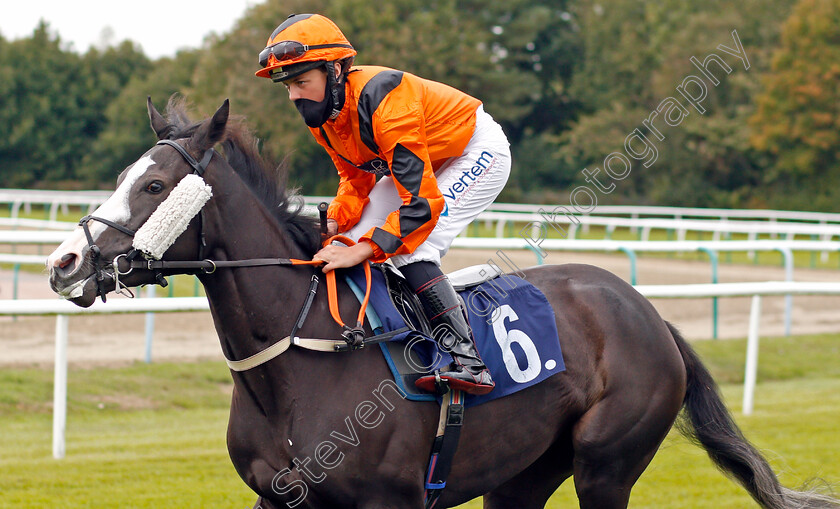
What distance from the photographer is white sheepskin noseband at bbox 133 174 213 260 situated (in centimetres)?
238

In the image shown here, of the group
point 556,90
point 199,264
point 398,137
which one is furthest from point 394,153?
point 556,90

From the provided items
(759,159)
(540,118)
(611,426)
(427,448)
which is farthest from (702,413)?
(540,118)

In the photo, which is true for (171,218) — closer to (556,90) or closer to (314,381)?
(314,381)

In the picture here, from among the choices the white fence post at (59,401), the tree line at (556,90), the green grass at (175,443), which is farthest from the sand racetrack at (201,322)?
the tree line at (556,90)

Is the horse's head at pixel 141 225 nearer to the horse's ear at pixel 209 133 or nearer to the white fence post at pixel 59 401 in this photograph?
the horse's ear at pixel 209 133

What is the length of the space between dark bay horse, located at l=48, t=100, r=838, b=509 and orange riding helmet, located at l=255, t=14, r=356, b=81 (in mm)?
231

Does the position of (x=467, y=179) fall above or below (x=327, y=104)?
below

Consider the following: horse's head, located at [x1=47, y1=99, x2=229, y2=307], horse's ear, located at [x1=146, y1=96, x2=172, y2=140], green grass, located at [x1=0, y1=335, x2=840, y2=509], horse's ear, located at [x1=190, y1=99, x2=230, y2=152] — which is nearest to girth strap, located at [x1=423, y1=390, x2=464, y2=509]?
horse's head, located at [x1=47, y1=99, x2=229, y2=307]

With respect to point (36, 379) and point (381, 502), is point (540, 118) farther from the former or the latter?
point (381, 502)

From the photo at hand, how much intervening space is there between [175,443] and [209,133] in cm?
306

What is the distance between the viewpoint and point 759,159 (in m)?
29.2

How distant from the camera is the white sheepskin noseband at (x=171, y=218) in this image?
2.38m

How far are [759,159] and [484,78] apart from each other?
9669mm

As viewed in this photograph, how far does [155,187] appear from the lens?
8.00ft
